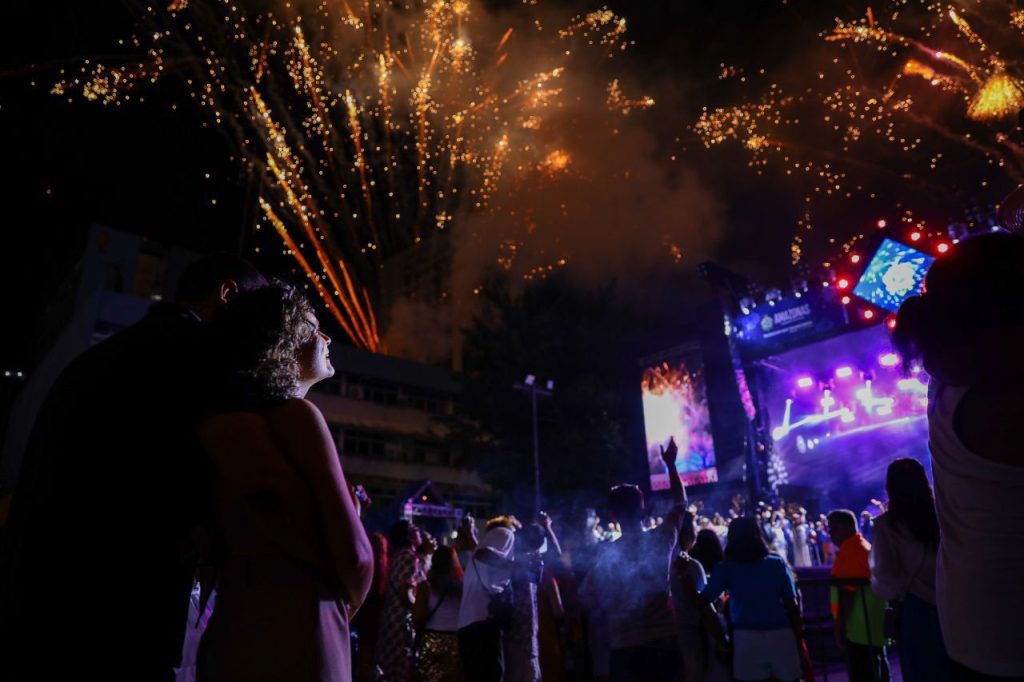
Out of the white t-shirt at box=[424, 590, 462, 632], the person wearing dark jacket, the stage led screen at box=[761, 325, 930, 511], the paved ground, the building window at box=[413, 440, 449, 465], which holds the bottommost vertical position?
the paved ground

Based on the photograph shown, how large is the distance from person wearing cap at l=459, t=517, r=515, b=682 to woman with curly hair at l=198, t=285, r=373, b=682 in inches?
146

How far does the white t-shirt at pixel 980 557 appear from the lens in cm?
152

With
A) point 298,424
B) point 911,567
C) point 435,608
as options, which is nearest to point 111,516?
point 298,424

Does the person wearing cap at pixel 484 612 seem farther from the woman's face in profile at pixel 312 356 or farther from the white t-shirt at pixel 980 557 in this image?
the white t-shirt at pixel 980 557

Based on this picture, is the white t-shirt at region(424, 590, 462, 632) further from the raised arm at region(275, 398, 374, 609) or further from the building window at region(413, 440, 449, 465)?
the building window at region(413, 440, 449, 465)

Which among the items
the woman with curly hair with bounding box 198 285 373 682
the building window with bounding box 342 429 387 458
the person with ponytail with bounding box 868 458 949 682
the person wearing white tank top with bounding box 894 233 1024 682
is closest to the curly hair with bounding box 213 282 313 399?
the woman with curly hair with bounding box 198 285 373 682

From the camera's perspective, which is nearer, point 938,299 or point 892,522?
point 938,299

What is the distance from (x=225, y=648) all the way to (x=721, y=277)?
19.0 meters

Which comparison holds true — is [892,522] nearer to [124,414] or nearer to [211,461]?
[211,461]

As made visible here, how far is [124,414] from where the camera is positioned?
1.71 m

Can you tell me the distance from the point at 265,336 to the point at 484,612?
13.3 feet

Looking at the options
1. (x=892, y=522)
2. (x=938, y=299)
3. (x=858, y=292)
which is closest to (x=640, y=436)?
(x=858, y=292)

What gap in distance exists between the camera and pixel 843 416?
18297mm

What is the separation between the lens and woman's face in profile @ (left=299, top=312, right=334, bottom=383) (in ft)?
6.91
